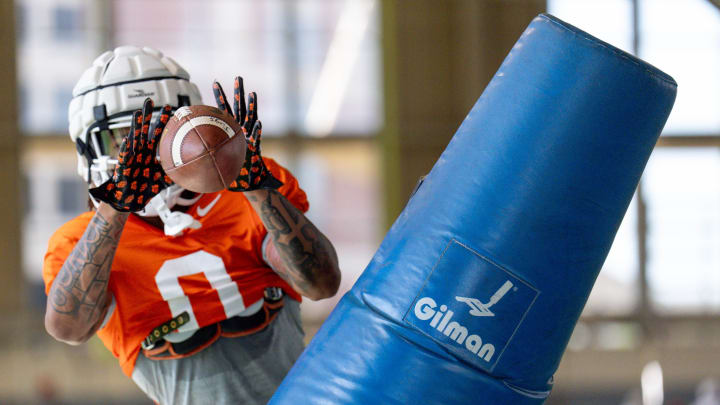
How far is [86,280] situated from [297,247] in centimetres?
64

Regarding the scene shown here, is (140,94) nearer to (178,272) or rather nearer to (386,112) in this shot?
(178,272)

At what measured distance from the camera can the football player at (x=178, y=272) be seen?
251 centimetres

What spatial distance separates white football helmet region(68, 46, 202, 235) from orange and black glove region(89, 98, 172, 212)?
0.30 meters

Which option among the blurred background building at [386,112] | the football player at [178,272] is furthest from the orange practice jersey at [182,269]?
the blurred background building at [386,112]

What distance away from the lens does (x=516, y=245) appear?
212cm

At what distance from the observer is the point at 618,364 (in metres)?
11.4

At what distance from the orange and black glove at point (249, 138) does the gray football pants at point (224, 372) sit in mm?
717

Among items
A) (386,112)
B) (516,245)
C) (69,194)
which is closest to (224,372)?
(516,245)

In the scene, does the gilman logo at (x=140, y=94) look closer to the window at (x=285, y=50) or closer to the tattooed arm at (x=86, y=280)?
the tattooed arm at (x=86, y=280)

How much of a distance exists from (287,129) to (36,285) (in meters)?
4.12

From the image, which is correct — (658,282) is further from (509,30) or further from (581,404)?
(509,30)

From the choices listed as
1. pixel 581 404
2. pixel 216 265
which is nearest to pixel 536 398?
pixel 216 265

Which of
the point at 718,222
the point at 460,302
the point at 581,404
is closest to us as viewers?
the point at 460,302

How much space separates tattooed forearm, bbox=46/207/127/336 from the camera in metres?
2.38
